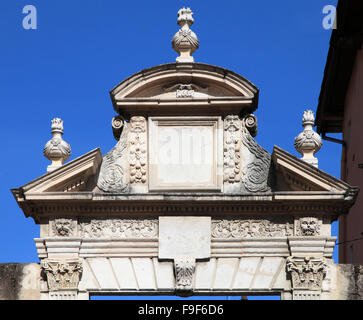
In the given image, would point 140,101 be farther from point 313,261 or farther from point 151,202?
point 313,261

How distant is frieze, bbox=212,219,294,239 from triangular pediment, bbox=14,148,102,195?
2.42 metres

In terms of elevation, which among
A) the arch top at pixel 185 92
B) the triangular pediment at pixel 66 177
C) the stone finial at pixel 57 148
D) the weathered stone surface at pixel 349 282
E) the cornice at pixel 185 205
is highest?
the arch top at pixel 185 92

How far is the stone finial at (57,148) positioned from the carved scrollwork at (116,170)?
0.71 metres

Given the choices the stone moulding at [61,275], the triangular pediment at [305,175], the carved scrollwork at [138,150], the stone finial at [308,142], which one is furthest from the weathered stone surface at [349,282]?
the stone moulding at [61,275]

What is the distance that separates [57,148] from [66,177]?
0.60m

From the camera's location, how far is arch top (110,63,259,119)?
23.0m

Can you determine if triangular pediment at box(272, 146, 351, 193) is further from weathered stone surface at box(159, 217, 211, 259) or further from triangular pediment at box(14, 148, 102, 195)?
triangular pediment at box(14, 148, 102, 195)

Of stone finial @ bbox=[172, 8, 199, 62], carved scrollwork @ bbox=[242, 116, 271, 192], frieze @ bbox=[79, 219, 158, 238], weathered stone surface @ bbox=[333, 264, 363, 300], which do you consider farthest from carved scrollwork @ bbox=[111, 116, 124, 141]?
weathered stone surface @ bbox=[333, 264, 363, 300]

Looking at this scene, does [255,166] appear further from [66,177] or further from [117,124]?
[66,177]

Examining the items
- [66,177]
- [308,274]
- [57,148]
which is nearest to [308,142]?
[308,274]

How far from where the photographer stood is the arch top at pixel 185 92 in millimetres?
23047

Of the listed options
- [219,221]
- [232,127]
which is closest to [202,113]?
[232,127]

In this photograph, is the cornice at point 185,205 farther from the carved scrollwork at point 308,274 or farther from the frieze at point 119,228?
the carved scrollwork at point 308,274

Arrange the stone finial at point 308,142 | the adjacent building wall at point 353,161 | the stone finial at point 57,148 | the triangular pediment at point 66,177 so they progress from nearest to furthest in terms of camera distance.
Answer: the triangular pediment at point 66,177 → the stone finial at point 308,142 → the stone finial at point 57,148 → the adjacent building wall at point 353,161
